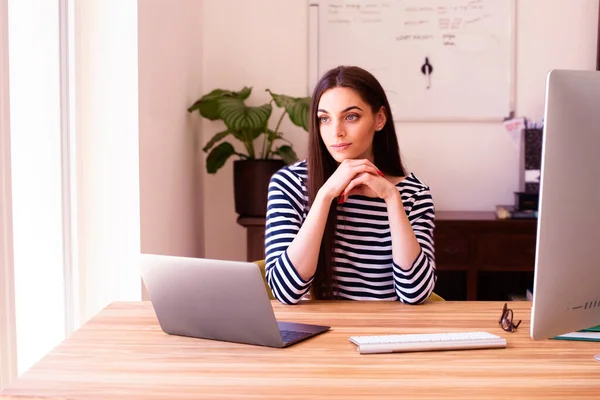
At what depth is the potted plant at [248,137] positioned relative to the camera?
3.18 meters

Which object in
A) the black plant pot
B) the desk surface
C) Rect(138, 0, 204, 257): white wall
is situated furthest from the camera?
the black plant pot

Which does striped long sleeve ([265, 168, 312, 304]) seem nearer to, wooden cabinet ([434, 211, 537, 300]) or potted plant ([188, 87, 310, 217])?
potted plant ([188, 87, 310, 217])

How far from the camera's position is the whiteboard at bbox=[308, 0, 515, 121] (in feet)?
11.7

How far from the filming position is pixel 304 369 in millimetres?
1081

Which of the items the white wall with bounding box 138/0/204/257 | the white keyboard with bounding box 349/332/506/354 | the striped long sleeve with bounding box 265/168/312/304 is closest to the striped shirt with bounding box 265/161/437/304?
the striped long sleeve with bounding box 265/168/312/304

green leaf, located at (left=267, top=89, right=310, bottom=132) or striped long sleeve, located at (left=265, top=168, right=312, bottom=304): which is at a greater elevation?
green leaf, located at (left=267, top=89, right=310, bottom=132)

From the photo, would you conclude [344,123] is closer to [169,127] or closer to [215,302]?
[215,302]

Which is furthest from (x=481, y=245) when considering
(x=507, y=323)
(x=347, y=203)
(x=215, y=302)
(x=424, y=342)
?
(x=215, y=302)

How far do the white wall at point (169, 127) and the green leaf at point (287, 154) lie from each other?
0.43 m

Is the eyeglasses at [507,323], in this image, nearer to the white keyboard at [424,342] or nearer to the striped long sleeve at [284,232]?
the white keyboard at [424,342]

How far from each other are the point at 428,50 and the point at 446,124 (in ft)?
1.25

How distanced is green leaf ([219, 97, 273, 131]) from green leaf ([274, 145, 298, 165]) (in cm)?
18

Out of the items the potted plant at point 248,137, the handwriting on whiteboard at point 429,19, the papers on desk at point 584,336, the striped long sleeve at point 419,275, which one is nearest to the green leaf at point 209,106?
the potted plant at point 248,137

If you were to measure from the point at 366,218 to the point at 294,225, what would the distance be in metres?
0.21
